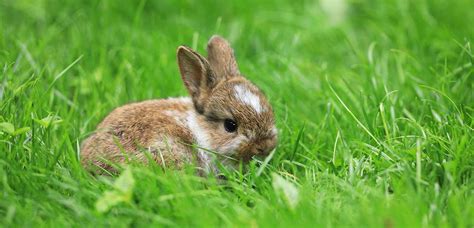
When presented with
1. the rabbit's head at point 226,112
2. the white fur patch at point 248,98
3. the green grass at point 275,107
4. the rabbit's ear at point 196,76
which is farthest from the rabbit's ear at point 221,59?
the green grass at point 275,107

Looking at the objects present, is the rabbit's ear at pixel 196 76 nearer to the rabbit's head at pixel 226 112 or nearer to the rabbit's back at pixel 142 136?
the rabbit's head at pixel 226 112

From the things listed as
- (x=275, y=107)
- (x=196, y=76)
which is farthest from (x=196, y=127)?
(x=275, y=107)

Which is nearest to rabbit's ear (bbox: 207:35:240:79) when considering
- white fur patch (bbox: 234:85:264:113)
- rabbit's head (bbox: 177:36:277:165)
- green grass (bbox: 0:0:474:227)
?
rabbit's head (bbox: 177:36:277:165)

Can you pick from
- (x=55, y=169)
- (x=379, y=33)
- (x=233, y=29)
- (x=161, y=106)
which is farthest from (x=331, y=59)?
(x=55, y=169)

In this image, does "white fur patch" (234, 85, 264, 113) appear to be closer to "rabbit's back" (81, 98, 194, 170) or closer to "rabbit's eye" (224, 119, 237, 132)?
"rabbit's eye" (224, 119, 237, 132)

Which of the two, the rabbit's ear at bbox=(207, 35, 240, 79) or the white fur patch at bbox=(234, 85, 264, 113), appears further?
the rabbit's ear at bbox=(207, 35, 240, 79)

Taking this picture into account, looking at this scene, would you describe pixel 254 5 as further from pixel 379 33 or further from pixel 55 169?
pixel 55 169
